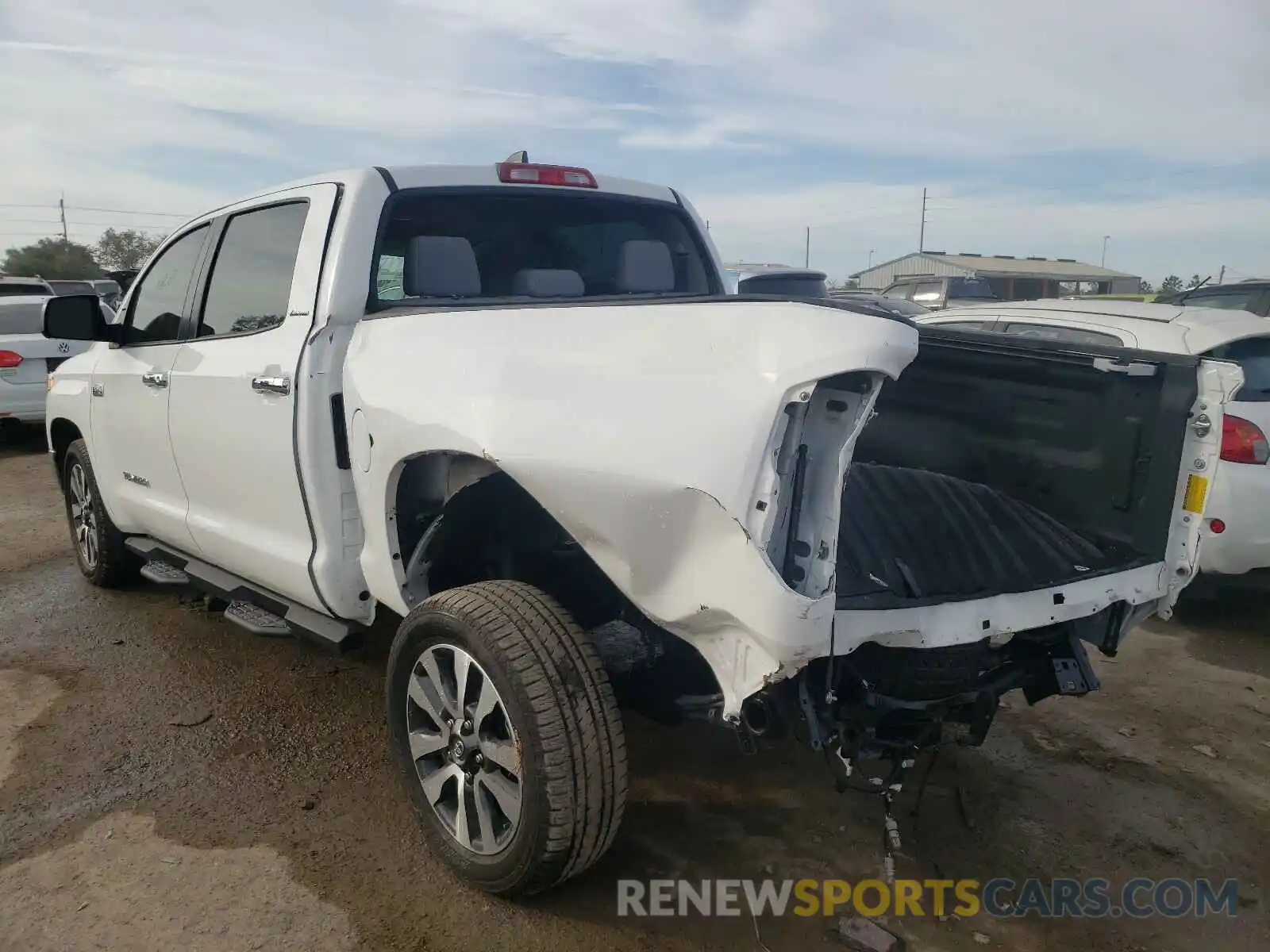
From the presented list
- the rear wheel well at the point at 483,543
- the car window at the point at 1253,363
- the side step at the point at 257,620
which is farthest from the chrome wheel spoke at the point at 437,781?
the car window at the point at 1253,363

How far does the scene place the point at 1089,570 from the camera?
9.23 ft

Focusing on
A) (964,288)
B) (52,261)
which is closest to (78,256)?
(52,261)

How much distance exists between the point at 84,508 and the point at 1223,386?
557cm

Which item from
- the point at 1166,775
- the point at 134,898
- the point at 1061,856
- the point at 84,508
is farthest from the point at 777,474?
the point at 84,508

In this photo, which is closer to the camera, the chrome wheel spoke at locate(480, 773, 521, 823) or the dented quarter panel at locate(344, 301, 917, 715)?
the dented quarter panel at locate(344, 301, 917, 715)

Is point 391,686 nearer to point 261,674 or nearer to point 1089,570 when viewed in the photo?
point 261,674

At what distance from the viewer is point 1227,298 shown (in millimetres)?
9805

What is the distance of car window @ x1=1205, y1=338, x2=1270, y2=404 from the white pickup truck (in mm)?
2386

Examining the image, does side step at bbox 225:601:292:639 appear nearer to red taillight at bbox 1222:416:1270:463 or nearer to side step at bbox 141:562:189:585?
side step at bbox 141:562:189:585

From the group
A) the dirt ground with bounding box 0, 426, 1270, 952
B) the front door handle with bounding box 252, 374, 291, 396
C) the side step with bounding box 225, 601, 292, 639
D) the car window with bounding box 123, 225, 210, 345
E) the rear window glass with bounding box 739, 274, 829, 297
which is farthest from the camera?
the rear window glass with bounding box 739, 274, 829, 297

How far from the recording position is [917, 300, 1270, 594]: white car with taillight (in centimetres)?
469

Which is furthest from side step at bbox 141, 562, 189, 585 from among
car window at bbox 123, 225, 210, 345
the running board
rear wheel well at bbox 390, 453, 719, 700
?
rear wheel well at bbox 390, 453, 719, 700

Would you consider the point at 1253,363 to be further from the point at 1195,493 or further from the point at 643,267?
the point at 643,267

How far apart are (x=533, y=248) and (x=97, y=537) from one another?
10.4 ft
